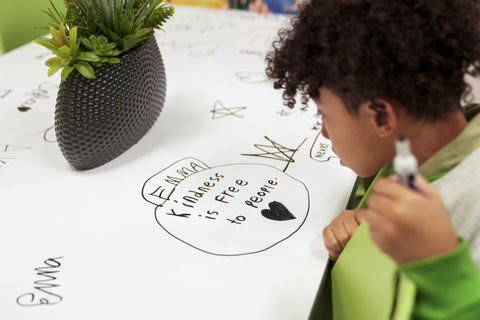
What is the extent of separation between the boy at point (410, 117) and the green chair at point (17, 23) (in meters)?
0.71

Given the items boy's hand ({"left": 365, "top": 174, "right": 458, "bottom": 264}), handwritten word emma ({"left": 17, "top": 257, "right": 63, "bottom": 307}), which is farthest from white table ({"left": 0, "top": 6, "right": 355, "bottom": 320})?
boy's hand ({"left": 365, "top": 174, "right": 458, "bottom": 264})

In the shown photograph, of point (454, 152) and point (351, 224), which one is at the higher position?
point (454, 152)

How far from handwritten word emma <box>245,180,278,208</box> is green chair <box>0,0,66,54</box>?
2.13ft

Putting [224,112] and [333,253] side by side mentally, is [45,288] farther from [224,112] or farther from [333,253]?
[224,112]

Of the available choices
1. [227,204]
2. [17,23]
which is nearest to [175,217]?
[227,204]

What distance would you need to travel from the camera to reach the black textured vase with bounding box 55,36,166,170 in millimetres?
624

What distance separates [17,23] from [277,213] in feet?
2.90

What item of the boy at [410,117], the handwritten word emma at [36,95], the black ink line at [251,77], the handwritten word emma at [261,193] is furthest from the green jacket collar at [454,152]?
the handwritten word emma at [36,95]

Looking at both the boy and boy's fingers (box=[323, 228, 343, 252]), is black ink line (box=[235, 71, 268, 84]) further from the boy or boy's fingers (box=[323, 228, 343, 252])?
boy's fingers (box=[323, 228, 343, 252])

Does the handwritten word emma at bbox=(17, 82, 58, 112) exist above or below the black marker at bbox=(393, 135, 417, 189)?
below

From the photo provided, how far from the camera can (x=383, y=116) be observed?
0.48 metres

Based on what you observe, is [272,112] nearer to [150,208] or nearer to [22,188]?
[150,208]

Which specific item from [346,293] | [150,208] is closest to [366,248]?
[346,293]

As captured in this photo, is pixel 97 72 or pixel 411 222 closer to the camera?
pixel 411 222
